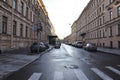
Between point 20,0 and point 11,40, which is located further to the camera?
point 20,0

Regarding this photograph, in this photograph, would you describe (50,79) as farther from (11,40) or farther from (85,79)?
(11,40)

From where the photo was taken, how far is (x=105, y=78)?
A: 7879mm

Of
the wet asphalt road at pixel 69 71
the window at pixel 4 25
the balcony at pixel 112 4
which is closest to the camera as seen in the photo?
the wet asphalt road at pixel 69 71

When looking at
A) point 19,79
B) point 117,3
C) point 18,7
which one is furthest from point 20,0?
point 19,79

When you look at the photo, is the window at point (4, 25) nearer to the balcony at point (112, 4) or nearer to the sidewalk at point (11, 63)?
the sidewalk at point (11, 63)

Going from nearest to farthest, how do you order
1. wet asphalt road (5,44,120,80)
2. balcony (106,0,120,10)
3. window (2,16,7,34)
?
wet asphalt road (5,44,120,80), window (2,16,7,34), balcony (106,0,120,10)

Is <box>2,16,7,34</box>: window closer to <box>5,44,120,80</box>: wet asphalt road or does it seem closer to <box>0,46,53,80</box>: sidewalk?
<box>0,46,53,80</box>: sidewalk

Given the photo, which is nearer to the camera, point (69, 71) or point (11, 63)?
point (69, 71)

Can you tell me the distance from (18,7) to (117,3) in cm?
1845

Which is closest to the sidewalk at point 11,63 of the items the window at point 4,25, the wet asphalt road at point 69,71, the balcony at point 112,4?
the wet asphalt road at point 69,71

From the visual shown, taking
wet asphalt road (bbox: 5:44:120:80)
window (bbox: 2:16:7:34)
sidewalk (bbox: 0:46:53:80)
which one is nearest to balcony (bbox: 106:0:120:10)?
window (bbox: 2:16:7:34)

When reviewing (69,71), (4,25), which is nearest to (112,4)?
(4,25)

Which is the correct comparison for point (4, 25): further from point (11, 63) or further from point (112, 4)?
point (112, 4)

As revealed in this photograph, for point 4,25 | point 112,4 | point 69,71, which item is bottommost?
point 69,71
